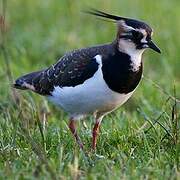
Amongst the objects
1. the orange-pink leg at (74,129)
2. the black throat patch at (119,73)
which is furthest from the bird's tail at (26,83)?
the black throat patch at (119,73)

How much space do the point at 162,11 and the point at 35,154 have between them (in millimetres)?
5229

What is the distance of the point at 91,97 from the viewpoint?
5.78 m

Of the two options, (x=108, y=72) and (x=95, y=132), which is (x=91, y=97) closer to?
(x=108, y=72)

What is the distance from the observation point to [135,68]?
579cm

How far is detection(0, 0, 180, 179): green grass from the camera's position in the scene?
5.27m

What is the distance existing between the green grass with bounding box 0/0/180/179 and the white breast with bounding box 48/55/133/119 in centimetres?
27

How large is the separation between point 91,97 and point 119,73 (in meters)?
0.26

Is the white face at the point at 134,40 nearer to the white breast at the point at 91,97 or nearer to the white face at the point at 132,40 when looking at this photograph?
the white face at the point at 132,40

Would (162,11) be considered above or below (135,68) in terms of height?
below

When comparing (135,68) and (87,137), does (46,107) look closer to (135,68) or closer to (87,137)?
(87,137)

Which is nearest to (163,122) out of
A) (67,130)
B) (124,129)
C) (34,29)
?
(124,129)

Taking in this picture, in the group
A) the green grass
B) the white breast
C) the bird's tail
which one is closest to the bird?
the white breast

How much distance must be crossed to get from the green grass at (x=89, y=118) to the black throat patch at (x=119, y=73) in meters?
0.36

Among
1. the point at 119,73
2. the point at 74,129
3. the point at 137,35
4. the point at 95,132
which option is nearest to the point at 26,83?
the point at 74,129
